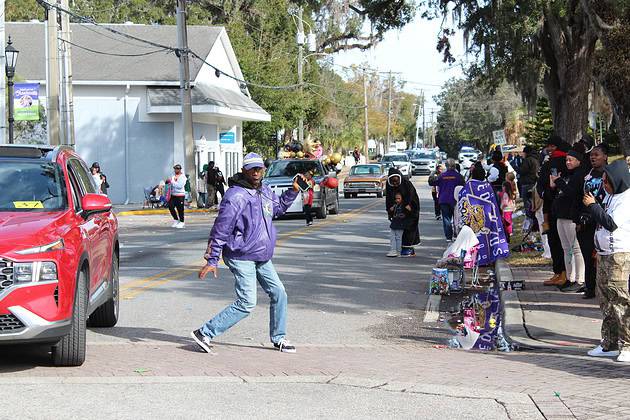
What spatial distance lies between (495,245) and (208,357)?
6.54m

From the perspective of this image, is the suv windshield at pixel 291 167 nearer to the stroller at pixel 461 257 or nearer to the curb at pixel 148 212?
the curb at pixel 148 212

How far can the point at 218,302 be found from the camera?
1314 centimetres

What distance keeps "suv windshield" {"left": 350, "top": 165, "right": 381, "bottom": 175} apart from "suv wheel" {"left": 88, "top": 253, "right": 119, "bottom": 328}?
37.5 metres

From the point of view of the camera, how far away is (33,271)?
7.84 metres

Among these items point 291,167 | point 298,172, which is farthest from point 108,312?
point 291,167

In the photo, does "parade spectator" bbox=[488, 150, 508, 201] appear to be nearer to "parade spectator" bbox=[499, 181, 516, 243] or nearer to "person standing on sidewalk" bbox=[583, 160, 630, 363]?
"parade spectator" bbox=[499, 181, 516, 243]

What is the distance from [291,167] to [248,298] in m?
22.6

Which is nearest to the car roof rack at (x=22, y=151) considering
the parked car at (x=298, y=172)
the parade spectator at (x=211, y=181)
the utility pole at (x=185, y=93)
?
the parked car at (x=298, y=172)

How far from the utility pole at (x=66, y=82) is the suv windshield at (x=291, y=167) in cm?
650

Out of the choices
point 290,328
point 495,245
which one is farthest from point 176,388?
point 495,245

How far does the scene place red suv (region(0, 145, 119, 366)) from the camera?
25.6 feet

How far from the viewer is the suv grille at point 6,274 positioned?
7.75 metres

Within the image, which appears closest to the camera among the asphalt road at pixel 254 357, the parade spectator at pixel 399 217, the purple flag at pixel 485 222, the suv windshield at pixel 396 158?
the asphalt road at pixel 254 357

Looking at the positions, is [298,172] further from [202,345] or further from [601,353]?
[601,353]
